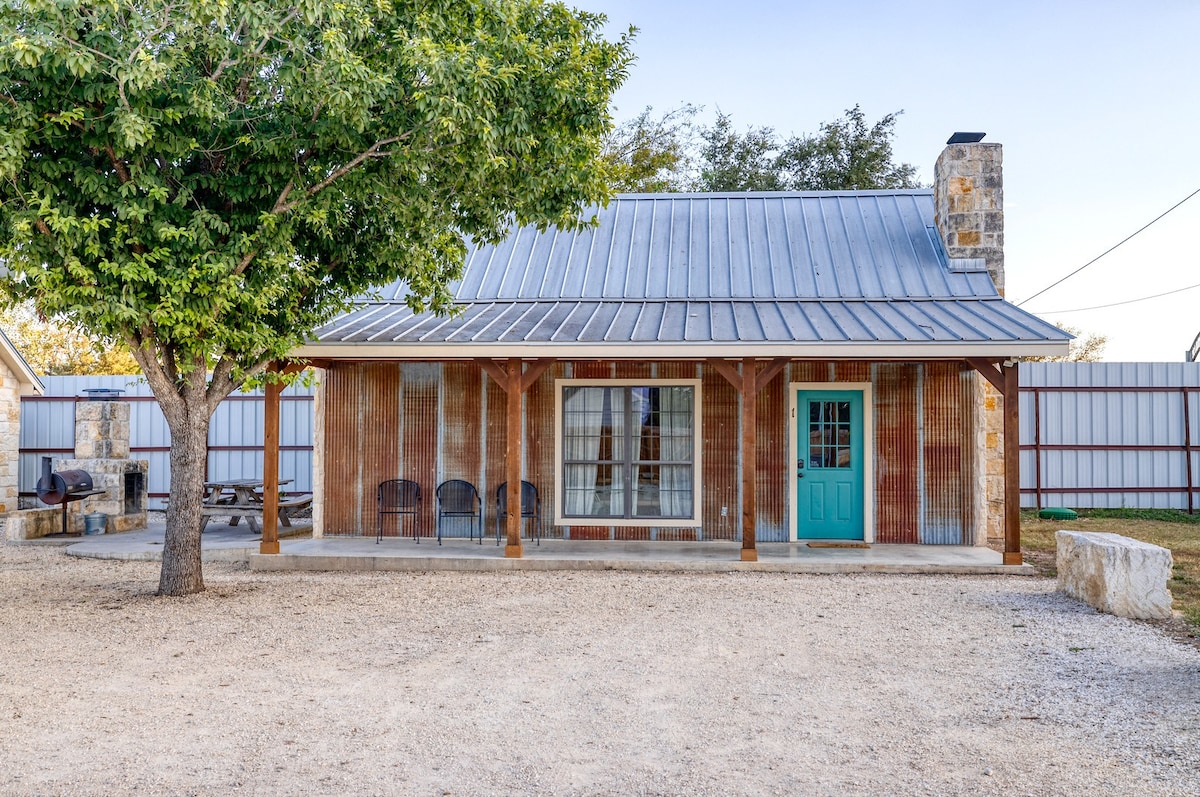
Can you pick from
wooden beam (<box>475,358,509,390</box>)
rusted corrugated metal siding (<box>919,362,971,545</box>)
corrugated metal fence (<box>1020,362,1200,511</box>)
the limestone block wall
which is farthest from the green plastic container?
the limestone block wall

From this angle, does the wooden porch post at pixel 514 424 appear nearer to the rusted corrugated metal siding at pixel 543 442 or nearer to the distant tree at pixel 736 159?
the rusted corrugated metal siding at pixel 543 442

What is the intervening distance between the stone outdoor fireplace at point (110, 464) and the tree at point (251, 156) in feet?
17.6

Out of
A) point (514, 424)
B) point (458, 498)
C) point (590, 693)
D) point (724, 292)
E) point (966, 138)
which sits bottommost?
point (590, 693)

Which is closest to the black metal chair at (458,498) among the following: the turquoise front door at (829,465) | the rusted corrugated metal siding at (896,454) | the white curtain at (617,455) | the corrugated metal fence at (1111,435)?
the white curtain at (617,455)

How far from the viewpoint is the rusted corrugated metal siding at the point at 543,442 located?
1034 centimetres

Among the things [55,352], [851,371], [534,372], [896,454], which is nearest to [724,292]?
[851,371]

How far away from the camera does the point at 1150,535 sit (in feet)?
36.8

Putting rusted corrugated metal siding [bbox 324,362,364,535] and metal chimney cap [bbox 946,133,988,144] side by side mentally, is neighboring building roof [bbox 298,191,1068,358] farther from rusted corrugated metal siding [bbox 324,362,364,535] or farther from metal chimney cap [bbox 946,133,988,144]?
metal chimney cap [bbox 946,133,988,144]

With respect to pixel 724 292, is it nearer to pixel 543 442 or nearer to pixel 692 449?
pixel 692 449

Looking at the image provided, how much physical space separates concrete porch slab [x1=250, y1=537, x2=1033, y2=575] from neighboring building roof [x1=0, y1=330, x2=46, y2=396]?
6.49 metres

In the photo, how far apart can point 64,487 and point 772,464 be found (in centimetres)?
873

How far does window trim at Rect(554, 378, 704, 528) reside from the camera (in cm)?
1020

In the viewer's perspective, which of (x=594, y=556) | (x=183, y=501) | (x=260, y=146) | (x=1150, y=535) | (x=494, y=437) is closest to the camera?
(x=260, y=146)

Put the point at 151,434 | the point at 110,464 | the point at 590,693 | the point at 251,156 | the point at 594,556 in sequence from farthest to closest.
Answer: the point at 151,434
the point at 110,464
the point at 594,556
the point at 251,156
the point at 590,693
